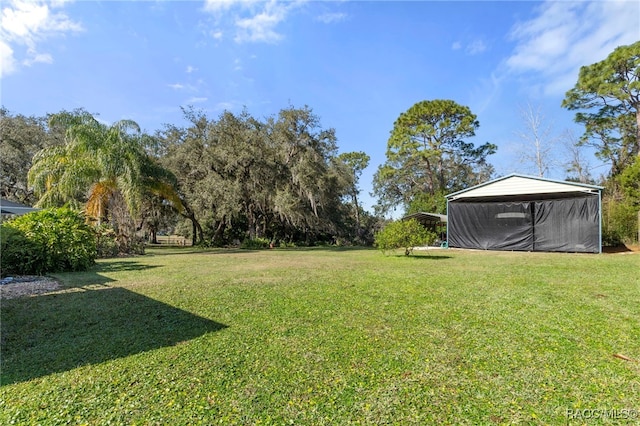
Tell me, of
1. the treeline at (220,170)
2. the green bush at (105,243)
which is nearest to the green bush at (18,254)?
the green bush at (105,243)

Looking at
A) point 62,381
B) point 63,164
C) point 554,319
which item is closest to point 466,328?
point 554,319

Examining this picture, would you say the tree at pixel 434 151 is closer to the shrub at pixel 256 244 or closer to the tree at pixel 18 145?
the shrub at pixel 256 244

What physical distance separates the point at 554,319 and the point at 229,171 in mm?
16005

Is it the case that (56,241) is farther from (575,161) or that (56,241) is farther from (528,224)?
(575,161)

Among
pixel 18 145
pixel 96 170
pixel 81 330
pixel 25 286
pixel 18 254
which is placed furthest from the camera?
pixel 18 145

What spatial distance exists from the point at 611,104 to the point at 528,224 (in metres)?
11.5

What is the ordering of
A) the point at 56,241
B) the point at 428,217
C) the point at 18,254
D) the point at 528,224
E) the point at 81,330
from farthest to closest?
the point at 428,217 < the point at 528,224 < the point at 56,241 < the point at 18,254 < the point at 81,330

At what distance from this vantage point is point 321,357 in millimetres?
2500

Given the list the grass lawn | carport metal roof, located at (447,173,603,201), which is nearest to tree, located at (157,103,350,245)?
carport metal roof, located at (447,173,603,201)

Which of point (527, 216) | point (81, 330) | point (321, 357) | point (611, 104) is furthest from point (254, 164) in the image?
point (611, 104)

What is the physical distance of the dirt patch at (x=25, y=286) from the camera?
4.78 metres

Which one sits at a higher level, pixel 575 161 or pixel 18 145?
pixel 575 161

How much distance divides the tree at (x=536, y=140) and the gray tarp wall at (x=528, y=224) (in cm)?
1039

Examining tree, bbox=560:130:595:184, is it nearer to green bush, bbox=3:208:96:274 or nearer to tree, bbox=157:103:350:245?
tree, bbox=157:103:350:245
